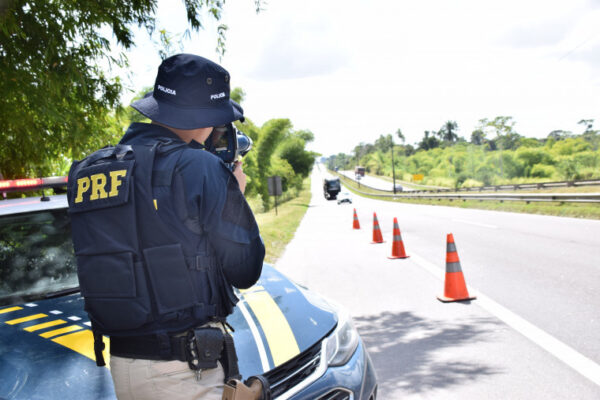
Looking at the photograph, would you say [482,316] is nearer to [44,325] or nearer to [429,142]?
[44,325]

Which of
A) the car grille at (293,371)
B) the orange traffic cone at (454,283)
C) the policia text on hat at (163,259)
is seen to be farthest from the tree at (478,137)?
the policia text on hat at (163,259)

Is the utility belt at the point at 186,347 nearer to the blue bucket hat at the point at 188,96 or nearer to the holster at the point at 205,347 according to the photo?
the holster at the point at 205,347

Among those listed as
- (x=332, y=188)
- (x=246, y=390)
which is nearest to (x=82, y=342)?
(x=246, y=390)

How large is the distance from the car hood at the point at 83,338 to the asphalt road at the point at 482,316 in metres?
1.27

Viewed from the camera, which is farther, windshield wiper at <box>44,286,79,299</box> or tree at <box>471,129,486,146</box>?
tree at <box>471,129,486,146</box>

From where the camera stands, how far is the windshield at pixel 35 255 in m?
3.24

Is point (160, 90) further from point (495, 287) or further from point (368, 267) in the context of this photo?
point (368, 267)

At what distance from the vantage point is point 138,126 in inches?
72.5

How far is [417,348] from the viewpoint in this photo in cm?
455

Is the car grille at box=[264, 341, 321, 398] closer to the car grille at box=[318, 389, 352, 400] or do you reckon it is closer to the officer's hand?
the car grille at box=[318, 389, 352, 400]

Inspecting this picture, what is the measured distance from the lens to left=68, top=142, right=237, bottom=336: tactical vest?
1.58m

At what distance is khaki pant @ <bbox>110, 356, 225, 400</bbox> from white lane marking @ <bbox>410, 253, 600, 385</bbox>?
3.10 meters

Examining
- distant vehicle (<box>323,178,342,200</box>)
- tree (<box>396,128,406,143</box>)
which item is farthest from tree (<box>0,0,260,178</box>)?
tree (<box>396,128,406,143</box>)

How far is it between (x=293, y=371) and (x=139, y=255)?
3.65 ft
